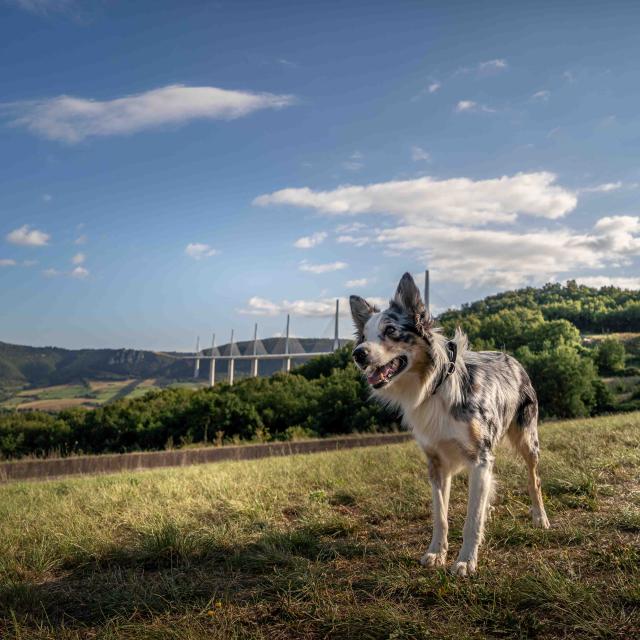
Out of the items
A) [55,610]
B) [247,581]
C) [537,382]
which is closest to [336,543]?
[247,581]

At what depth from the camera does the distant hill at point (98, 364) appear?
136 m

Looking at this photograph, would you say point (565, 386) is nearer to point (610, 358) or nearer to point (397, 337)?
point (610, 358)

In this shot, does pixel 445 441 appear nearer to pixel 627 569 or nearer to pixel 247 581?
pixel 627 569

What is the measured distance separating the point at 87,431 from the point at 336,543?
122ft

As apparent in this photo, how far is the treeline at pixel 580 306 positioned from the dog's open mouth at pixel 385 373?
276 feet

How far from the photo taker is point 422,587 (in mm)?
4238

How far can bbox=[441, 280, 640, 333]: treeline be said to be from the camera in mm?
100125

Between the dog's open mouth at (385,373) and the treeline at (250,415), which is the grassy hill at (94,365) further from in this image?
the dog's open mouth at (385,373)

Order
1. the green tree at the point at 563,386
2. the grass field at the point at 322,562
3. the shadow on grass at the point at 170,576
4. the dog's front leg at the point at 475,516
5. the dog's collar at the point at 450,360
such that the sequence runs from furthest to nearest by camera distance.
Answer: the green tree at the point at 563,386, the dog's collar at the point at 450,360, the dog's front leg at the point at 475,516, the shadow on grass at the point at 170,576, the grass field at the point at 322,562

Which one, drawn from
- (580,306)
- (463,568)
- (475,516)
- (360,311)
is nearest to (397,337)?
(360,311)

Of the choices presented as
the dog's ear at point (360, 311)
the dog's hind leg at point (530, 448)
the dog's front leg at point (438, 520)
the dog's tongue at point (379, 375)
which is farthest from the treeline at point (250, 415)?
the dog's tongue at point (379, 375)

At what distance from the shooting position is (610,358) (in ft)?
195

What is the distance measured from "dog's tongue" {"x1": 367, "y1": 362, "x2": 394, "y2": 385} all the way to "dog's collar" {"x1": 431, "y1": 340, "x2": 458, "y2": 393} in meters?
0.48

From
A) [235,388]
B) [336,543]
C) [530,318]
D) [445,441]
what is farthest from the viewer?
[530,318]
